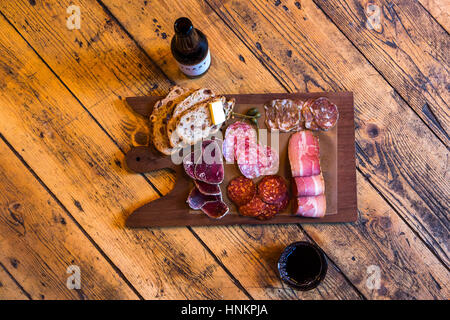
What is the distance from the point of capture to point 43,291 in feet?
3.70

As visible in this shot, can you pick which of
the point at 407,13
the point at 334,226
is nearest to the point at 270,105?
the point at 334,226

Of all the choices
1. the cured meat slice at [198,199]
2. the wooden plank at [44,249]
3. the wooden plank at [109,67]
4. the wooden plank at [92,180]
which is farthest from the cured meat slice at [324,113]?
the wooden plank at [44,249]

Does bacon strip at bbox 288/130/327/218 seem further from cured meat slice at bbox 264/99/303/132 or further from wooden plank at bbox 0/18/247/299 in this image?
wooden plank at bbox 0/18/247/299

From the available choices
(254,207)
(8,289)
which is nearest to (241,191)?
(254,207)

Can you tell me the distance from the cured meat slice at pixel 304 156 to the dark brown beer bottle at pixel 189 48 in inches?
14.3

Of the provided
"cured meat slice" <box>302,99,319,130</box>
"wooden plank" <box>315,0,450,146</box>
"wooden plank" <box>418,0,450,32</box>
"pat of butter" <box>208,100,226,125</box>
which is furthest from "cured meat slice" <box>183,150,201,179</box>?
"wooden plank" <box>418,0,450,32</box>

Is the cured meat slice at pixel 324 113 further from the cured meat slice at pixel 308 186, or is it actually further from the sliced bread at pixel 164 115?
the sliced bread at pixel 164 115

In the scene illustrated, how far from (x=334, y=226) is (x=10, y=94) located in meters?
1.11

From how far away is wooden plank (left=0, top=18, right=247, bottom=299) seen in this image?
1.11 metres

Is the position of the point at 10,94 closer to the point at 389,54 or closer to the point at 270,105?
the point at 270,105

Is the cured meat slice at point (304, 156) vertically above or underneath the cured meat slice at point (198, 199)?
underneath

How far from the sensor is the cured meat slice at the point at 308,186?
41.1 inches

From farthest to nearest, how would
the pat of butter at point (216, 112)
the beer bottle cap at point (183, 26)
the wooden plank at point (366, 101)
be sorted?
the wooden plank at point (366, 101) → the pat of butter at point (216, 112) → the beer bottle cap at point (183, 26)

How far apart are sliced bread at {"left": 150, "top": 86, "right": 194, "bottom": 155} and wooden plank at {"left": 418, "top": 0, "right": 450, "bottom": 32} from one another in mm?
826
